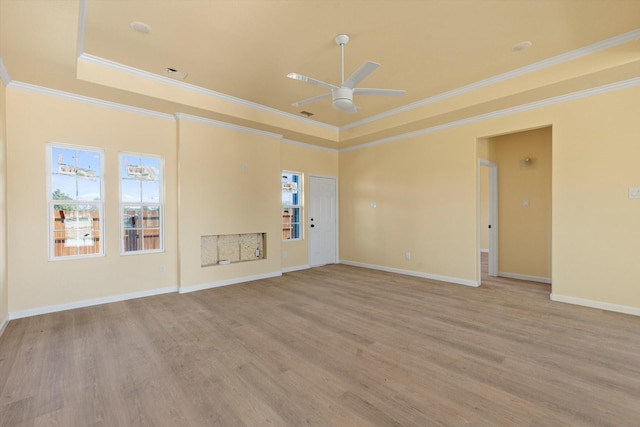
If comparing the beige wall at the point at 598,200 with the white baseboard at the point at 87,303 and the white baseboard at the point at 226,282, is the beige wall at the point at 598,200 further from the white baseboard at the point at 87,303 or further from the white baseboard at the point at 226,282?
the white baseboard at the point at 87,303

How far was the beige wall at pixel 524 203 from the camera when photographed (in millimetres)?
5320

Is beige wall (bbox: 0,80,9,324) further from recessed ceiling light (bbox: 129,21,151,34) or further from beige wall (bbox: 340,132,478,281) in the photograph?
beige wall (bbox: 340,132,478,281)

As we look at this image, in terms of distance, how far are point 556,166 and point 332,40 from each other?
3.62 meters

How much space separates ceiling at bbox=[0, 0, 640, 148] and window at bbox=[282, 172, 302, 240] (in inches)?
86.6

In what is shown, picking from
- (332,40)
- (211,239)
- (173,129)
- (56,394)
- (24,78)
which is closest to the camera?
(56,394)

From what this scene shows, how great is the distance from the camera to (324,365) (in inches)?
99.3

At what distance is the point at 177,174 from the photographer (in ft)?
16.2

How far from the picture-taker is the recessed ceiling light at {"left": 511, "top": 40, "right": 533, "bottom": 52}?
339 cm

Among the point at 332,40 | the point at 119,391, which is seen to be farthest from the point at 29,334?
the point at 332,40

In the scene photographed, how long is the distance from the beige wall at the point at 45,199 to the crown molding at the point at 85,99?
0.05 meters

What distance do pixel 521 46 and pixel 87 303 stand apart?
21.3ft

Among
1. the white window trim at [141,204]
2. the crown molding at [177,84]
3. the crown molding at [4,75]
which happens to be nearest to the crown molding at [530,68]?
the crown molding at [177,84]

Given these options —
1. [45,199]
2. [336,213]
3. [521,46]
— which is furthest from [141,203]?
[521,46]

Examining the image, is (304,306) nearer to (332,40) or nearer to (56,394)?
(56,394)
